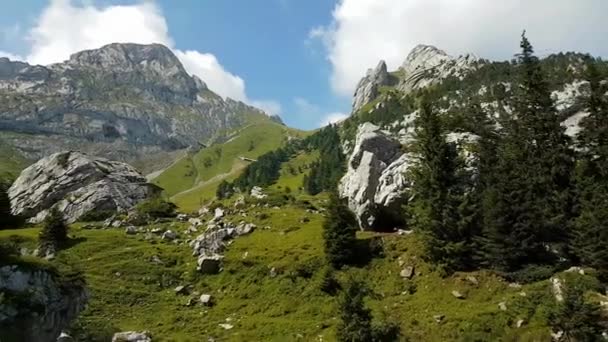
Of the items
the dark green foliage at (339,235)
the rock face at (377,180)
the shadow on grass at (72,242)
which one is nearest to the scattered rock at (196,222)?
the shadow on grass at (72,242)

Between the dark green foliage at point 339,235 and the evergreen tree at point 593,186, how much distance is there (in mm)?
24509

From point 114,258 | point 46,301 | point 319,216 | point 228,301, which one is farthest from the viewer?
point 319,216

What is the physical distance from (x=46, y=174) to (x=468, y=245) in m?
113

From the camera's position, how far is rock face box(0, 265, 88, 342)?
1283 inches

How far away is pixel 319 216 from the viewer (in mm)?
86438

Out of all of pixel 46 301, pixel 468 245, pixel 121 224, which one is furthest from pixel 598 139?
pixel 121 224

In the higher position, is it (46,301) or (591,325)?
(46,301)

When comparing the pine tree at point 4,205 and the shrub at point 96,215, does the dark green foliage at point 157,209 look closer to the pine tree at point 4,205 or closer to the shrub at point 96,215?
the shrub at point 96,215

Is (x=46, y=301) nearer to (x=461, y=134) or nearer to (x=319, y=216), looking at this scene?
(x=319, y=216)

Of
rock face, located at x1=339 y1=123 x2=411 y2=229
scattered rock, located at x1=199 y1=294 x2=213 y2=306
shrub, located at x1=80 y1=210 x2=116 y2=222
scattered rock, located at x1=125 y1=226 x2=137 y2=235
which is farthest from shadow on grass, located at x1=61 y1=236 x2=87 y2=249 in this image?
rock face, located at x1=339 y1=123 x2=411 y2=229

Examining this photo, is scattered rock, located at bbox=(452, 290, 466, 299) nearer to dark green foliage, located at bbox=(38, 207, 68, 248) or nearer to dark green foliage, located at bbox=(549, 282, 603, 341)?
dark green foliage, located at bbox=(549, 282, 603, 341)

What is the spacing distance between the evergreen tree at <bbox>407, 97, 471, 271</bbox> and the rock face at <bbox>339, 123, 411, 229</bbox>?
3.41m

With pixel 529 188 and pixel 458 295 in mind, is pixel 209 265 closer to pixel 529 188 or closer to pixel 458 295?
pixel 458 295

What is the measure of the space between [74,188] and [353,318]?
102m
